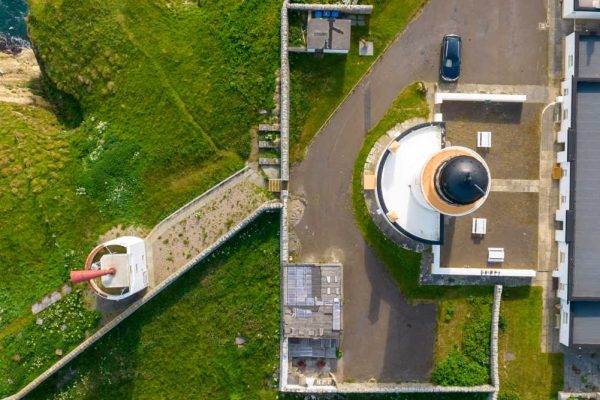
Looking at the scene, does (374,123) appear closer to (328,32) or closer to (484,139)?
(328,32)

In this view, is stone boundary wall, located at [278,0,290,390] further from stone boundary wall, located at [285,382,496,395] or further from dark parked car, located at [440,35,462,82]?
dark parked car, located at [440,35,462,82]

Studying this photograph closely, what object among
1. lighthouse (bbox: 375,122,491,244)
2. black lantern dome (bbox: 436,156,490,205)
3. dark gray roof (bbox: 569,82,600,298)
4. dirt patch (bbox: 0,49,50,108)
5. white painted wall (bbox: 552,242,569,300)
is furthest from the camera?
dirt patch (bbox: 0,49,50,108)

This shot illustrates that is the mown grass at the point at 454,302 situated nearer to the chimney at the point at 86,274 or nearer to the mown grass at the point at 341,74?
the mown grass at the point at 341,74

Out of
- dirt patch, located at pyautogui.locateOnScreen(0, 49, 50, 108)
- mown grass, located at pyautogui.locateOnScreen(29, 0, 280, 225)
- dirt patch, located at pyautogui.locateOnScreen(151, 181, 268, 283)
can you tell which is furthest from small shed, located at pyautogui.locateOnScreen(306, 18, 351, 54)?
dirt patch, located at pyautogui.locateOnScreen(0, 49, 50, 108)

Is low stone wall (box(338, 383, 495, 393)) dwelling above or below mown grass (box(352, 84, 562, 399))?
below

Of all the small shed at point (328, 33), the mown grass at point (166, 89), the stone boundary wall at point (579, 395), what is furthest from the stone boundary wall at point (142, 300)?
the stone boundary wall at point (579, 395)

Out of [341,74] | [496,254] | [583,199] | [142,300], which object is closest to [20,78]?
[142,300]
